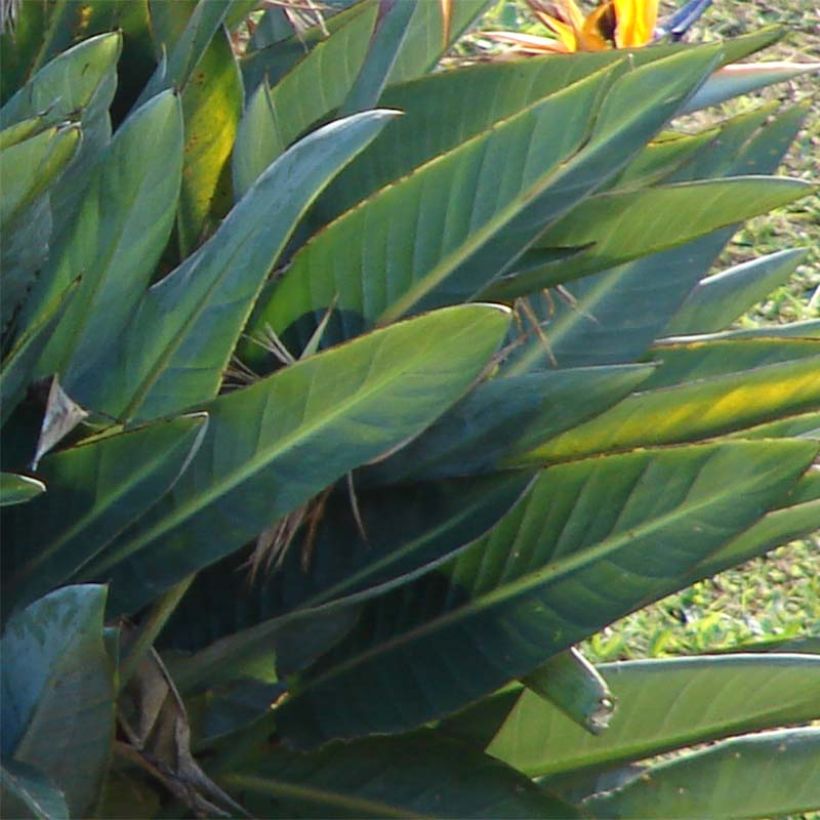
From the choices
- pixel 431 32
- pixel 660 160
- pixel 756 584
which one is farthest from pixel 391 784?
pixel 756 584

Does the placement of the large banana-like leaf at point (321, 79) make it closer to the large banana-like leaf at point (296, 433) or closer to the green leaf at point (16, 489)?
the large banana-like leaf at point (296, 433)

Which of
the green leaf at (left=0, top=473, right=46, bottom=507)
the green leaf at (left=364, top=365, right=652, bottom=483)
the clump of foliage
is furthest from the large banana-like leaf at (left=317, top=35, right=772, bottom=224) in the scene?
the green leaf at (left=0, top=473, right=46, bottom=507)

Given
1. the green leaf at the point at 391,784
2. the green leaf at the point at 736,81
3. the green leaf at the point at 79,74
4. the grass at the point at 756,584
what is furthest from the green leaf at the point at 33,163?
the grass at the point at 756,584

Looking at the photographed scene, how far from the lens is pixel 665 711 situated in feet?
4.33

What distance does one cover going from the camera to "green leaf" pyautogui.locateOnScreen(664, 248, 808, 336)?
5.04ft

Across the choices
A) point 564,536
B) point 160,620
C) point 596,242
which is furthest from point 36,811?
point 596,242

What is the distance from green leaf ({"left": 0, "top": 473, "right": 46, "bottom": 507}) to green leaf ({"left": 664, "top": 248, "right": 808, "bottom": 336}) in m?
0.80

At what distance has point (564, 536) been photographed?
1206 millimetres

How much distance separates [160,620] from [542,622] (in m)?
0.30

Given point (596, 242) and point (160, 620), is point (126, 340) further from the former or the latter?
point (596, 242)

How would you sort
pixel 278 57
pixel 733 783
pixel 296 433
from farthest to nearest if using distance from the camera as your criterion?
1. pixel 278 57
2. pixel 733 783
3. pixel 296 433

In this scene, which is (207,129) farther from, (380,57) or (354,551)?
(354,551)

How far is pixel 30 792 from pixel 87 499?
9.0 inches

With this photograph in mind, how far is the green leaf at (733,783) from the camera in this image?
1.34 m
